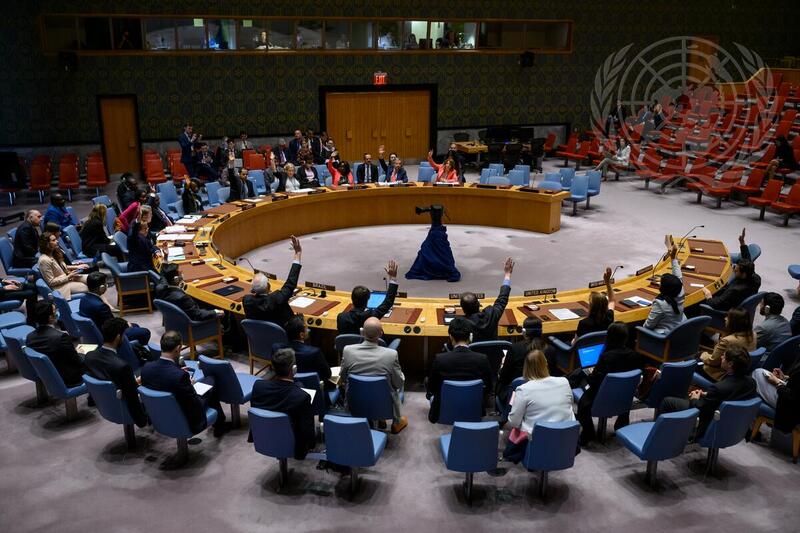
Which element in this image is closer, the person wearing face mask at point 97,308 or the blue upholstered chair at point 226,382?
the blue upholstered chair at point 226,382

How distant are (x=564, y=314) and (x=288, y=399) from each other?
363 cm

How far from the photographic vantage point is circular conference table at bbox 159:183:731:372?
7.89 metres

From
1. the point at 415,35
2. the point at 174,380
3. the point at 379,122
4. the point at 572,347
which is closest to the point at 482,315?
the point at 572,347

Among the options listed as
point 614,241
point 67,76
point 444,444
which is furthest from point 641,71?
point 444,444

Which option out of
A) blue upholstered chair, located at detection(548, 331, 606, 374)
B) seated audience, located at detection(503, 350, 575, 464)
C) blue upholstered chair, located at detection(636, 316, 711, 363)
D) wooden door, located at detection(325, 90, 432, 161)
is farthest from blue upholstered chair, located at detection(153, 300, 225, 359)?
wooden door, located at detection(325, 90, 432, 161)

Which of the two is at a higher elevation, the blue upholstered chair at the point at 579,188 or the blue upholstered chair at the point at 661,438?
the blue upholstered chair at the point at 579,188

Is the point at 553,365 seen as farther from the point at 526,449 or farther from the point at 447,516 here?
the point at 447,516

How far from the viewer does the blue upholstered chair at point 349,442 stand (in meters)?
5.46

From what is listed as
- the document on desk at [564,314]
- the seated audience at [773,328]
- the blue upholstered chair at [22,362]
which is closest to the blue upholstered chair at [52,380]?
the blue upholstered chair at [22,362]

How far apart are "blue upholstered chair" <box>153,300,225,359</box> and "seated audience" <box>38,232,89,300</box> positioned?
5.84ft

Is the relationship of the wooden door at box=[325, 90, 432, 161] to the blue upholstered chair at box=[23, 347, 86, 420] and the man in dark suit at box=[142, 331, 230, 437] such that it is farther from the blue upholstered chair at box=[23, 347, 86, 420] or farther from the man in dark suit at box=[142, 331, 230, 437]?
the man in dark suit at box=[142, 331, 230, 437]

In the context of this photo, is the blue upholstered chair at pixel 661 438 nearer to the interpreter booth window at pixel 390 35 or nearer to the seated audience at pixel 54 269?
the seated audience at pixel 54 269

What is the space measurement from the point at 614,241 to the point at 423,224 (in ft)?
13.2

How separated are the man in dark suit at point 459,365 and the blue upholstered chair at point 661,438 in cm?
130
